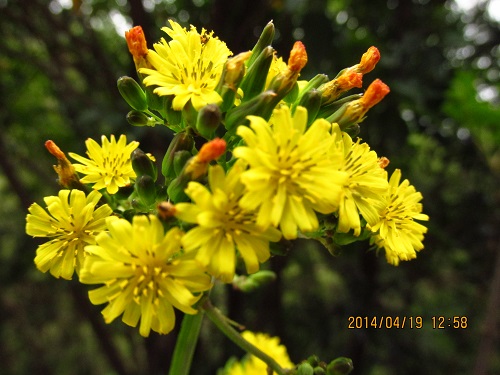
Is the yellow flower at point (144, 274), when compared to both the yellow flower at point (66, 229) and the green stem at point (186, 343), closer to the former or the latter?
the yellow flower at point (66, 229)

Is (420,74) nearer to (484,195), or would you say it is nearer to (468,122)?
(468,122)

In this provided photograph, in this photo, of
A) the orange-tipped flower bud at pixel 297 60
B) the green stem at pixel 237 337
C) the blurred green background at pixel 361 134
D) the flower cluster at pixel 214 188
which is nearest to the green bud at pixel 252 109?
the flower cluster at pixel 214 188

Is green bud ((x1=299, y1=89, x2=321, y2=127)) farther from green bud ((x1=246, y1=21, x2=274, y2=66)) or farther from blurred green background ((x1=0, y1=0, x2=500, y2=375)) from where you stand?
blurred green background ((x1=0, y1=0, x2=500, y2=375))

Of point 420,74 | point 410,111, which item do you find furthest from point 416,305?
point 420,74

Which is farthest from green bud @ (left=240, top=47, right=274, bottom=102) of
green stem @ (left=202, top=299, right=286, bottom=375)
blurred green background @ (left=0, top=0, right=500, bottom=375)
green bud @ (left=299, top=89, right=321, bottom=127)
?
blurred green background @ (left=0, top=0, right=500, bottom=375)

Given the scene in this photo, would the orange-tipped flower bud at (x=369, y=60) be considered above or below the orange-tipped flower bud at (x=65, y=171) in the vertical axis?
above

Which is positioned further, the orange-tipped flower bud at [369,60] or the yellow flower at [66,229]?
the orange-tipped flower bud at [369,60]

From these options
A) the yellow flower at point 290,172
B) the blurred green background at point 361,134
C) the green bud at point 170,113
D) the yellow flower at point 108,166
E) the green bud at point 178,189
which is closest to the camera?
the yellow flower at point 290,172
